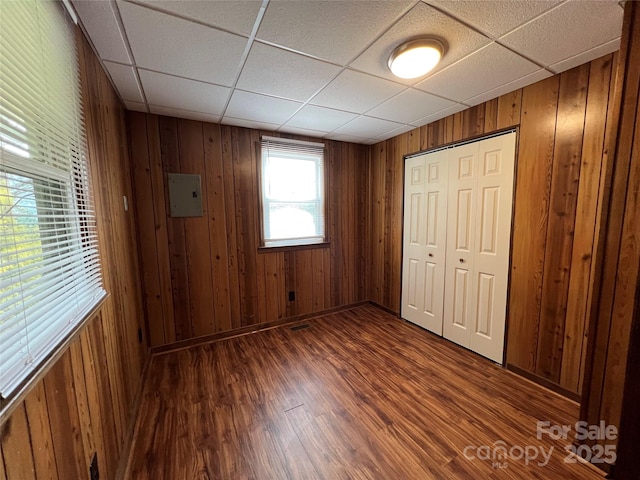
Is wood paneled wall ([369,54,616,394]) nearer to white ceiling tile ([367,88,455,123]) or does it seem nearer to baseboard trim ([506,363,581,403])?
baseboard trim ([506,363,581,403])

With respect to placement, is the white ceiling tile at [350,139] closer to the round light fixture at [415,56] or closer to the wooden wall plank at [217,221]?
the wooden wall plank at [217,221]

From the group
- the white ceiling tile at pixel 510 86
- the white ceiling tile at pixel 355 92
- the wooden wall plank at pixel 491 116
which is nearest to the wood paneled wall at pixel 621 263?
the white ceiling tile at pixel 510 86

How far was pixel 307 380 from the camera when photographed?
2.17m

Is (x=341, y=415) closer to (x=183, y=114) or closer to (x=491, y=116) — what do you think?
(x=491, y=116)

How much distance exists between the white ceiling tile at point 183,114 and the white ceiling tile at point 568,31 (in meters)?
2.43

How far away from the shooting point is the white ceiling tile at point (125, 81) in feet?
5.46

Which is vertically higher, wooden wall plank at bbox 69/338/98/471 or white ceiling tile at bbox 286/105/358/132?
white ceiling tile at bbox 286/105/358/132

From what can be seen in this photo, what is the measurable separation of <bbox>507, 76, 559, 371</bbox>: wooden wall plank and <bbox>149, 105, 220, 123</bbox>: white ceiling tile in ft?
9.13

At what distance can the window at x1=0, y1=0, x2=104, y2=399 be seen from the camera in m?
0.72

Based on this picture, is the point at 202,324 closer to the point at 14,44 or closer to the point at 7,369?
the point at 7,369

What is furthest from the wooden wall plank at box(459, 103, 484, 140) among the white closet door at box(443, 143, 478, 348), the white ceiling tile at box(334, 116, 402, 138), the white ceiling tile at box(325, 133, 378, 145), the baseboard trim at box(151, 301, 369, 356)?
the baseboard trim at box(151, 301, 369, 356)

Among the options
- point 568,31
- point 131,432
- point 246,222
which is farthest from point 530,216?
point 131,432

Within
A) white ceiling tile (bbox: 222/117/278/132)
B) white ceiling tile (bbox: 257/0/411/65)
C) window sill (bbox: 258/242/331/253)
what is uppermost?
white ceiling tile (bbox: 222/117/278/132)


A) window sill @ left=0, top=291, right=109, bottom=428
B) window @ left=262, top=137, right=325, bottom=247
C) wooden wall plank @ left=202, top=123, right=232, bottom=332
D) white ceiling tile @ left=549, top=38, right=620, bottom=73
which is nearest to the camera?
window sill @ left=0, top=291, right=109, bottom=428
